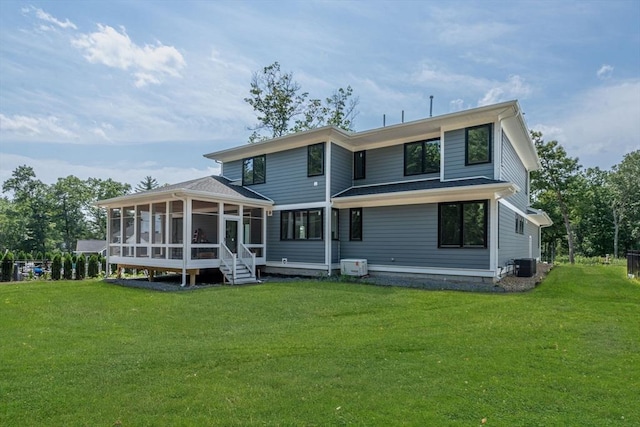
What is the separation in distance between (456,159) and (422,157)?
55.9 inches

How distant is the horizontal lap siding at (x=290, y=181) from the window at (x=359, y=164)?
185cm

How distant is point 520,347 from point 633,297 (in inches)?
254

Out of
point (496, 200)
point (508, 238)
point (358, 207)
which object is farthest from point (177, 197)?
point (508, 238)

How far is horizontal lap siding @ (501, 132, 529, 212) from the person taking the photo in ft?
42.2

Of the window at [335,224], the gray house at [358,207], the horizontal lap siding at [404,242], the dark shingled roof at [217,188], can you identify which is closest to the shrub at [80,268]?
the gray house at [358,207]

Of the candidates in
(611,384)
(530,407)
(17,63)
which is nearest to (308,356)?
(530,407)

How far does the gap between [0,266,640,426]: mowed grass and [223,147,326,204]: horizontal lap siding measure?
706cm

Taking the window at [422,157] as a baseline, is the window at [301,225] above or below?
below

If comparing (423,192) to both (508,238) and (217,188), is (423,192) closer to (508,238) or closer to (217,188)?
(508,238)

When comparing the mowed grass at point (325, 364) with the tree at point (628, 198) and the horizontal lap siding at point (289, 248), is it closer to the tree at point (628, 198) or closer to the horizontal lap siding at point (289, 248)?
the horizontal lap siding at point (289, 248)

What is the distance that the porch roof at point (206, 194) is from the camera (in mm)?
12791

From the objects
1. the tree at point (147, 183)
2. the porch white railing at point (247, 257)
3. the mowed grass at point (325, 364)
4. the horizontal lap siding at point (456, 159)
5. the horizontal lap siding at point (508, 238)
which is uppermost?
the tree at point (147, 183)

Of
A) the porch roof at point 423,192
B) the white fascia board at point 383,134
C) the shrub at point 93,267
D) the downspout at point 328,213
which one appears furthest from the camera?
the shrub at point 93,267

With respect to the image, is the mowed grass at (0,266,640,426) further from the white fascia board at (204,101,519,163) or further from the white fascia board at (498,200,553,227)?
the white fascia board at (204,101,519,163)
